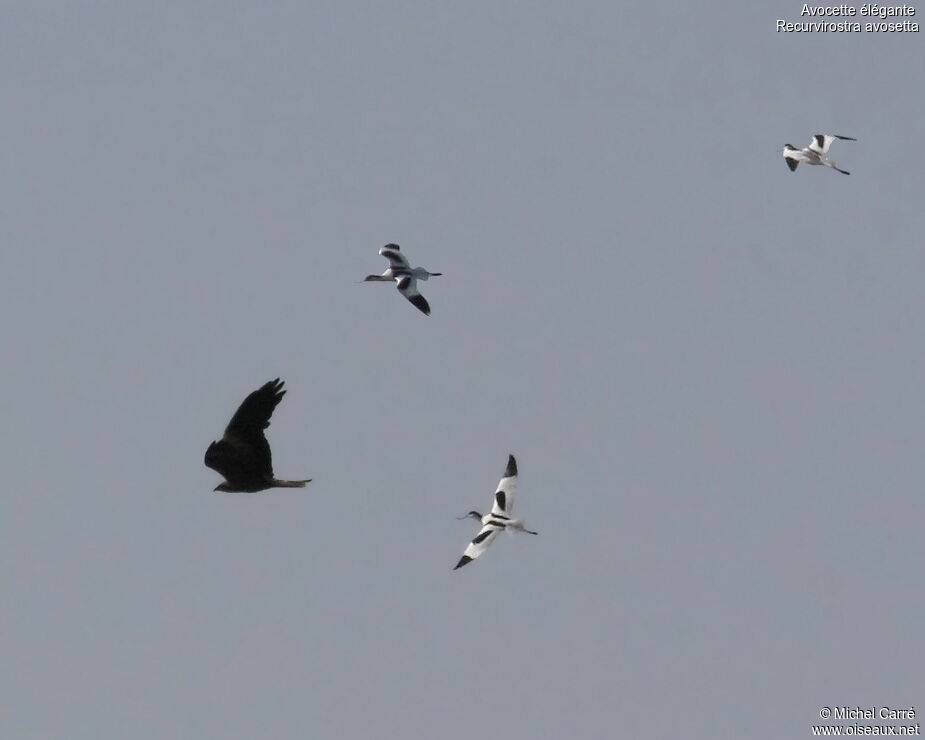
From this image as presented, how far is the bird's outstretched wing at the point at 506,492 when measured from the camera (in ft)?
271

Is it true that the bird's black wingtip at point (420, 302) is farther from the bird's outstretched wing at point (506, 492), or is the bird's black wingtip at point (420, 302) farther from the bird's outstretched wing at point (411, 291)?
the bird's outstretched wing at point (506, 492)

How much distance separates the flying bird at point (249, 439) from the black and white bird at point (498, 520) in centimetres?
2211

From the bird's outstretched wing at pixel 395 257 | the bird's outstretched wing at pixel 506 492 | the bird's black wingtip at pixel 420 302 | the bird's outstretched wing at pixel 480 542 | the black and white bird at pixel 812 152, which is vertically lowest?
the bird's outstretched wing at pixel 480 542

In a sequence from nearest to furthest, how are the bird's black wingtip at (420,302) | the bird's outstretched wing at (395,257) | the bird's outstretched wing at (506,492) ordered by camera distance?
the bird's black wingtip at (420,302) < the bird's outstretched wing at (395,257) < the bird's outstretched wing at (506,492)

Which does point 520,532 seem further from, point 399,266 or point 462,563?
point 399,266

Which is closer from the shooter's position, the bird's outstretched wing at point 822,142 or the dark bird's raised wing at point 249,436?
the dark bird's raised wing at point 249,436

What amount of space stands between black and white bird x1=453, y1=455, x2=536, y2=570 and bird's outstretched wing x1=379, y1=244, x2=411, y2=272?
10673mm

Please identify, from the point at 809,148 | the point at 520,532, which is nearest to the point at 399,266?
the point at 520,532

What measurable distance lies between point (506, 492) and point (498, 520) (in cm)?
269

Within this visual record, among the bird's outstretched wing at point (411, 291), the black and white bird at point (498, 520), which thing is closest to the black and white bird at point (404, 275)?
the bird's outstretched wing at point (411, 291)

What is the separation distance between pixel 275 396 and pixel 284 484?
2344mm

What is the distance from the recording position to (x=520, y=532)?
262 feet

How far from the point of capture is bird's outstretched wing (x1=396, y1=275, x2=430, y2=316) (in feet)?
249

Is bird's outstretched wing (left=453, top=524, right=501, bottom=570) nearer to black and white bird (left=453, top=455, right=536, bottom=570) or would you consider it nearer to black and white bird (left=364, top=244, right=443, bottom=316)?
black and white bird (left=453, top=455, right=536, bottom=570)
